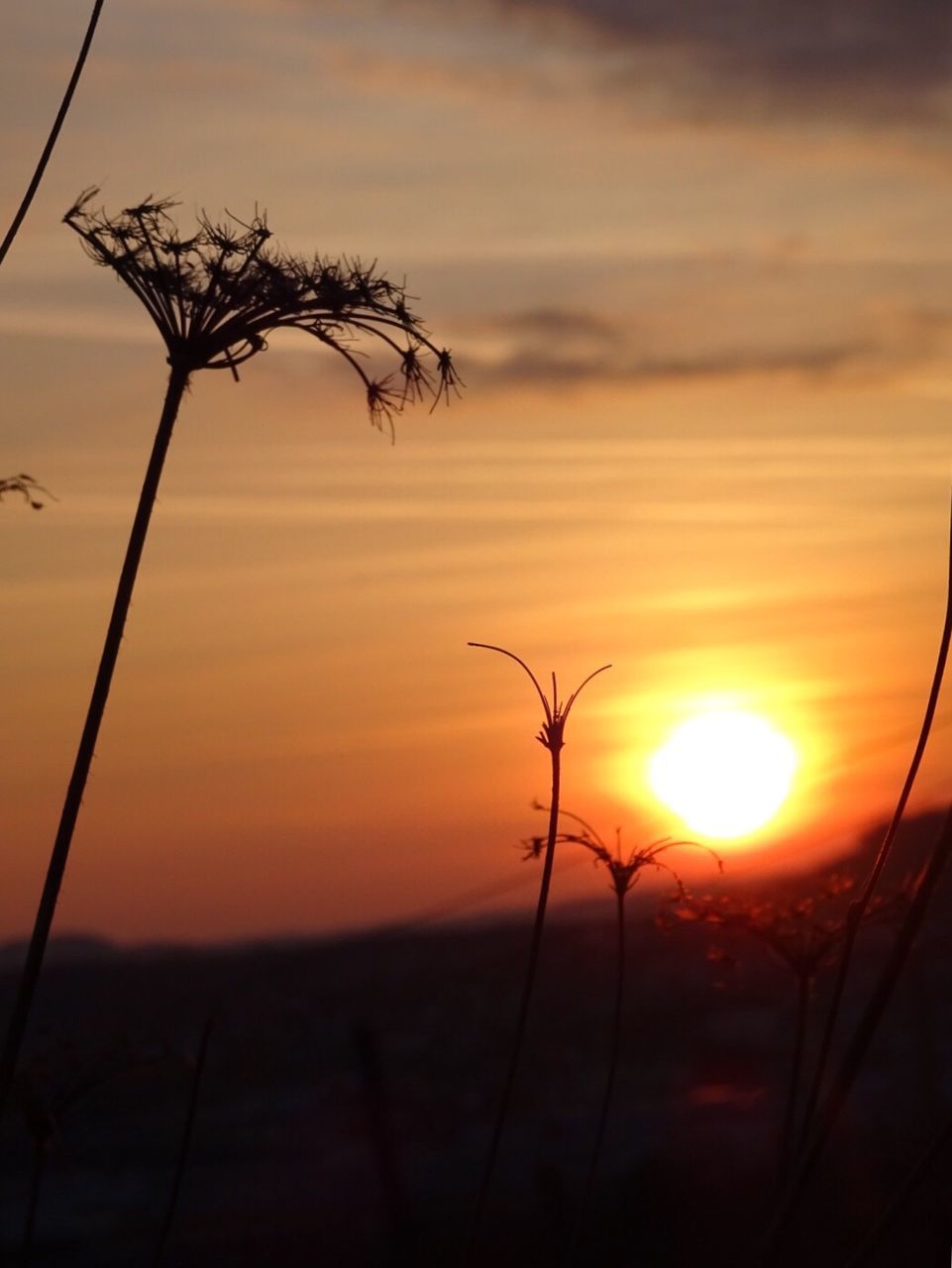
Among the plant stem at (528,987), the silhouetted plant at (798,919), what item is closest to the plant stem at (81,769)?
the plant stem at (528,987)

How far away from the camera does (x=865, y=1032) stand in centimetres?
459

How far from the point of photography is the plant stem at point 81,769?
22.0 ft

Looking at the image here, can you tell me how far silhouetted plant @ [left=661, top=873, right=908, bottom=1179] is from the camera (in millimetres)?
13984

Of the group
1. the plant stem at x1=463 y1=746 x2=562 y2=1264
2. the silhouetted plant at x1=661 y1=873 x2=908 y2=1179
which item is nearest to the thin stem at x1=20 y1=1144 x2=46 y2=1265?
the plant stem at x1=463 y1=746 x2=562 y2=1264

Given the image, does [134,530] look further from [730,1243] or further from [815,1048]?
[815,1048]

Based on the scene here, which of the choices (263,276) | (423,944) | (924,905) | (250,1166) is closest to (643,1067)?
(250,1166)

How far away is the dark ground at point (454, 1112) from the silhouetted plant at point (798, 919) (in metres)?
0.36

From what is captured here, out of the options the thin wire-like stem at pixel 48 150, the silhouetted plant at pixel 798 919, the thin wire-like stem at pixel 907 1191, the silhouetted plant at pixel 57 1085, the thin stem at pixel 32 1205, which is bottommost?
the thin stem at pixel 32 1205

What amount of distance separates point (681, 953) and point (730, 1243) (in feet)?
44.9

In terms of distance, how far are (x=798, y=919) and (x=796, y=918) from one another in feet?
0.09

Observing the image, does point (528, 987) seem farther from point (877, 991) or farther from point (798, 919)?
point (798, 919)

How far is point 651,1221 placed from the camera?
22609 mm

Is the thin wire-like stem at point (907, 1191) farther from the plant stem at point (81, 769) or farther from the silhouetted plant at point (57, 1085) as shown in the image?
the silhouetted plant at point (57, 1085)

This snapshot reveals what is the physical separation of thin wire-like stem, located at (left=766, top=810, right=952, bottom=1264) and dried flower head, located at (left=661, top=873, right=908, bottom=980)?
27.9 feet
